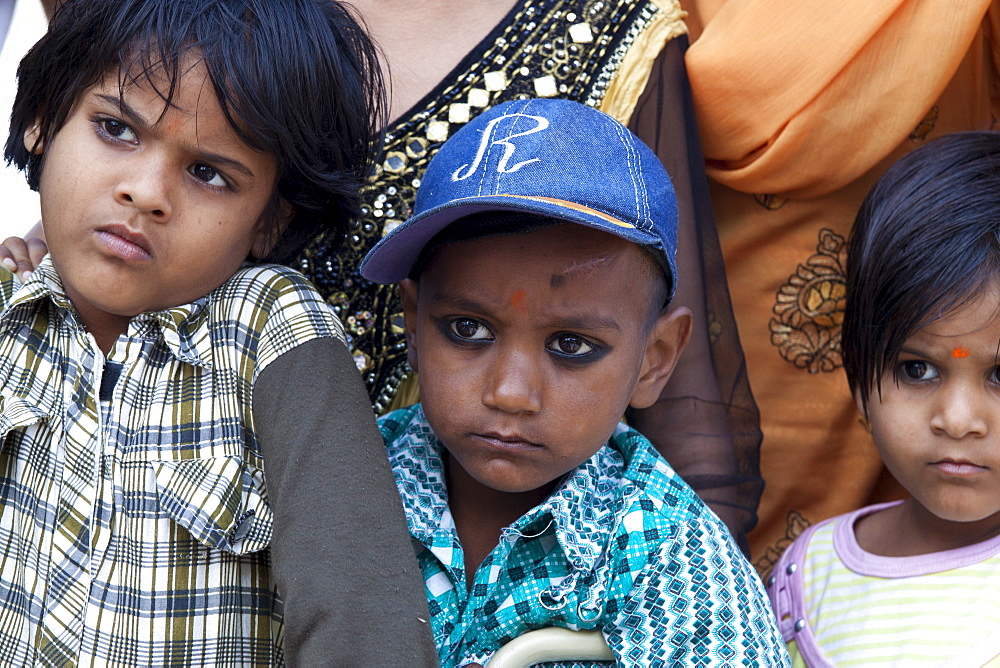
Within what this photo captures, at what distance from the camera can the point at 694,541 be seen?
114cm

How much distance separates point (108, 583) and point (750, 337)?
1.06m

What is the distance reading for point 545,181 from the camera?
1.08m

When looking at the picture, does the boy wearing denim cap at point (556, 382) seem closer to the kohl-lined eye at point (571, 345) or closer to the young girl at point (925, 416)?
the kohl-lined eye at point (571, 345)

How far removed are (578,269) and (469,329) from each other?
0.13 m

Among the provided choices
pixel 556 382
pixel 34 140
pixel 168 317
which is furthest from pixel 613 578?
pixel 34 140

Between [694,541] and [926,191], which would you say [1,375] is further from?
[926,191]

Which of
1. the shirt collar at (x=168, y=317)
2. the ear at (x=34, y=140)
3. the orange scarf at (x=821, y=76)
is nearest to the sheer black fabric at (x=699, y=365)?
the orange scarf at (x=821, y=76)

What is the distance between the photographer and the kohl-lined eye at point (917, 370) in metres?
1.26

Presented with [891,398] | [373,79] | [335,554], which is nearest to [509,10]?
[373,79]

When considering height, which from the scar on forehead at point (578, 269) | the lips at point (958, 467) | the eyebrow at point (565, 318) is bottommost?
the lips at point (958, 467)

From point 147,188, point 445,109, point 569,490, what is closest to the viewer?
point 147,188

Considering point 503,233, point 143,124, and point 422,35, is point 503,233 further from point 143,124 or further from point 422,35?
point 422,35

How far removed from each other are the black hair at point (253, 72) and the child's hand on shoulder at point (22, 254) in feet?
0.37

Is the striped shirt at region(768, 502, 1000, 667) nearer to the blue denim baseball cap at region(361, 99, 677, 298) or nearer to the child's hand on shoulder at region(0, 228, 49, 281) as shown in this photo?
the blue denim baseball cap at region(361, 99, 677, 298)
